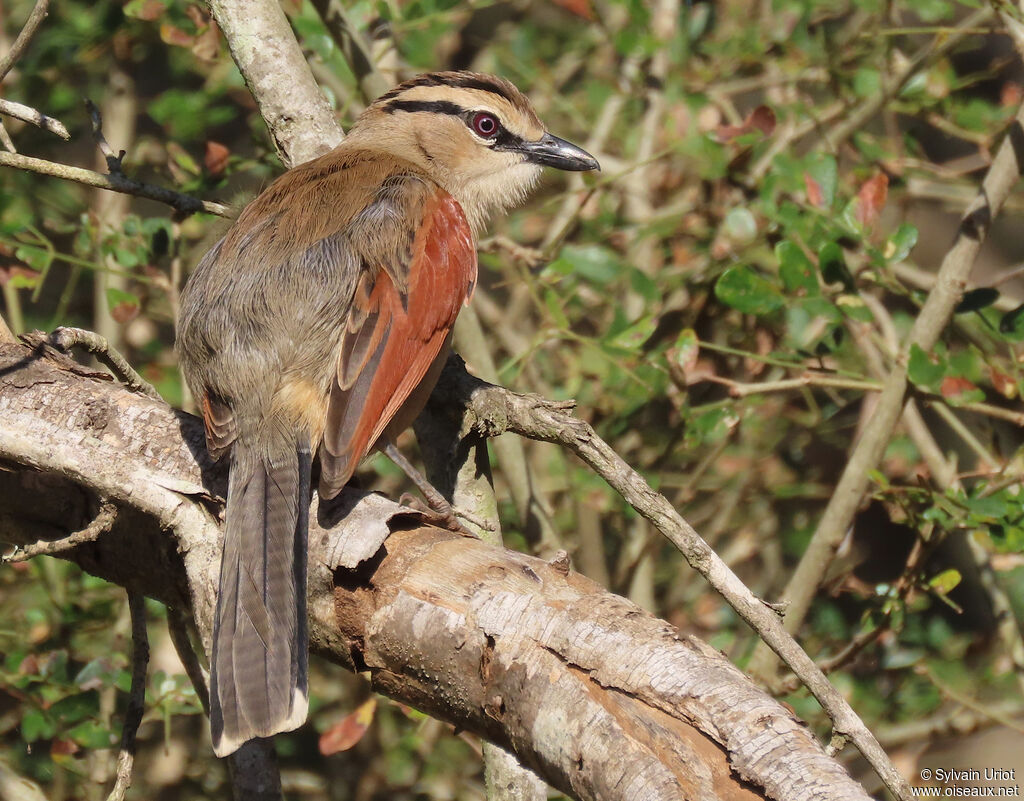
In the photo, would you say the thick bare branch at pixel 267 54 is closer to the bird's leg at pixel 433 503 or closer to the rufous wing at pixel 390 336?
the rufous wing at pixel 390 336

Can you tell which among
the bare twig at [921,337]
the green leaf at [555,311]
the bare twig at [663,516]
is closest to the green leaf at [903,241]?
the bare twig at [921,337]

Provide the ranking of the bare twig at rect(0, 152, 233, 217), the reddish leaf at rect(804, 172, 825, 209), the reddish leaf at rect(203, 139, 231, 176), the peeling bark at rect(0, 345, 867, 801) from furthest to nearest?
the reddish leaf at rect(203, 139, 231, 176) < the reddish leaf at rect(804, 172, 825, 209) < the bare twig at rect(0, 152, 233, 217) < the peeling bark at rect(0, 345, 867, 801)

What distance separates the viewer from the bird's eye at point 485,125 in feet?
16.3

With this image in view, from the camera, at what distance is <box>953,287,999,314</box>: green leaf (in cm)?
434

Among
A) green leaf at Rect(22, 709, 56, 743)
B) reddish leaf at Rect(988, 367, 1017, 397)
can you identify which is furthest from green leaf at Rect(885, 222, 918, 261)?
green leaf at Rect(22, 709, 56, 743)

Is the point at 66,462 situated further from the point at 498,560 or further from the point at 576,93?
the point at 576,93

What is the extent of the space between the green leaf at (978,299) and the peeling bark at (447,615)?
2.43m

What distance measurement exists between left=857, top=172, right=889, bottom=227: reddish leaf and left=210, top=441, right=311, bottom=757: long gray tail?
2.81 meters

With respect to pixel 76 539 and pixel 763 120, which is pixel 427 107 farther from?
pixel 76 539

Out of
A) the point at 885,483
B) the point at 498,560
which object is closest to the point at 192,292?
the point at 498,560

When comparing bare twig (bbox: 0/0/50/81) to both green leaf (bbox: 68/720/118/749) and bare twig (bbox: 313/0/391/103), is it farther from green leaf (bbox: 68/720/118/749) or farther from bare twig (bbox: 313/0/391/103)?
green leaf (bbox: 68/720/118/749)

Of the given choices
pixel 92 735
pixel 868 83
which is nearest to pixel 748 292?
pixel 868 83

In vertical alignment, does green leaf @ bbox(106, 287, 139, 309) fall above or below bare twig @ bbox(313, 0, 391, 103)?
below

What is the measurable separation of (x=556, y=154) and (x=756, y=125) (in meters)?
1.04
